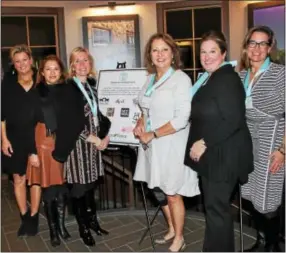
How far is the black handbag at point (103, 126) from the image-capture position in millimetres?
2949

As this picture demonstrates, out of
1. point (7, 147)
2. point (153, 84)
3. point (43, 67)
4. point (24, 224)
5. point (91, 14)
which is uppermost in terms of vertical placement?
point (91, 14)

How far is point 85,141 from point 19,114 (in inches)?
21.1

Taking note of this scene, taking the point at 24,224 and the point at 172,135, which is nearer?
the point at 172,135

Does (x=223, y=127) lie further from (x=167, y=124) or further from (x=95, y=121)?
(x=95, y=121)

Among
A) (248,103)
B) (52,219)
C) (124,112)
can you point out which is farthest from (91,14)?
(248,103)

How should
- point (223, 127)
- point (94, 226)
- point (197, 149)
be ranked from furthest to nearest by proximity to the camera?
point (94, 226)
point (197, 149)
point (223, 127)

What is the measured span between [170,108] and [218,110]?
0.40 meters

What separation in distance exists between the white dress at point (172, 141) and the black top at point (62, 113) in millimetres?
519

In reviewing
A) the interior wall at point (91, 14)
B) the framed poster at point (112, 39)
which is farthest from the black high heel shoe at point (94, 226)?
the interior wall at point (91, 14)

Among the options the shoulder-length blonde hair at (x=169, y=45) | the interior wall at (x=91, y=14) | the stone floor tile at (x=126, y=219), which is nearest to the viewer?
the shoulder-length blonde hair at (x=169, y=45)

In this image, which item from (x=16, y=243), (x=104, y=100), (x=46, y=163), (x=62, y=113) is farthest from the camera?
(x=104, y=100)

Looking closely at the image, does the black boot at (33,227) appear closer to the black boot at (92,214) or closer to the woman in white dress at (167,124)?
the black boot at (92,214)

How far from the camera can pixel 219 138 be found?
222 cm

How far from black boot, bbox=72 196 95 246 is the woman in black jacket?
1.06 meters
